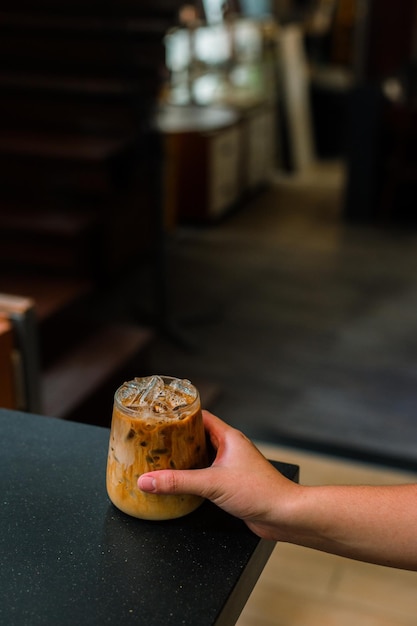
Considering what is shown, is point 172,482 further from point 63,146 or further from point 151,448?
point 63,146

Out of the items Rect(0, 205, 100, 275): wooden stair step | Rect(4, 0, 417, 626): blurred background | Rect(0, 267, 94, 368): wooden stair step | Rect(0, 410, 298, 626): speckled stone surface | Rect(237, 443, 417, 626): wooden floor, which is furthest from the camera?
Rect(0, 205, 100, 275): wooden stair step

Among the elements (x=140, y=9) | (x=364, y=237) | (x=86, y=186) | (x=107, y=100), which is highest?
(x=140, y=9)

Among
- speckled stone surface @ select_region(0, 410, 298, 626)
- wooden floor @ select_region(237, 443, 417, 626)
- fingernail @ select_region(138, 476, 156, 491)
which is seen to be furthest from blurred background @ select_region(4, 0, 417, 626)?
fingernail @ select_region(138, 476, 156, 491)

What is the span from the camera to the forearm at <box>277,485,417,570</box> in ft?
3.29

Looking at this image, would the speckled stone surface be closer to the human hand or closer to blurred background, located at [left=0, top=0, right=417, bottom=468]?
the human hand

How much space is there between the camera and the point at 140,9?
427 cm

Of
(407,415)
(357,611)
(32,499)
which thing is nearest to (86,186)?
(407,415)

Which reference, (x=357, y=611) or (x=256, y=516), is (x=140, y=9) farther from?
(x=256, y=516)

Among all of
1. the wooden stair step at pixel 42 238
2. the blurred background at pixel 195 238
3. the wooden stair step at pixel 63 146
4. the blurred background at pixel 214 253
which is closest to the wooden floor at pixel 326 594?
the blurred background at pixel 214 253

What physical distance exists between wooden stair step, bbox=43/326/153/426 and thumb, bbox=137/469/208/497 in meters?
1.88

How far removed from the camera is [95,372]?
3162 mm

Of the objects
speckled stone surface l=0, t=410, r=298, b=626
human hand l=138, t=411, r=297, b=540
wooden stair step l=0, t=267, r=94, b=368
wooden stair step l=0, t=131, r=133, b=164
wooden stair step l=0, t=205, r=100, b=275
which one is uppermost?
human hand l=138, t=411, r=297, b=540

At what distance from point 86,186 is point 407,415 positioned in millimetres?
1754

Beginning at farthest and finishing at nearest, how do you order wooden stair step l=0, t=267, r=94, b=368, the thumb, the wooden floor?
wooden stair step l=0, t=267, r=94, b=368
the wooden floor
the thumb
